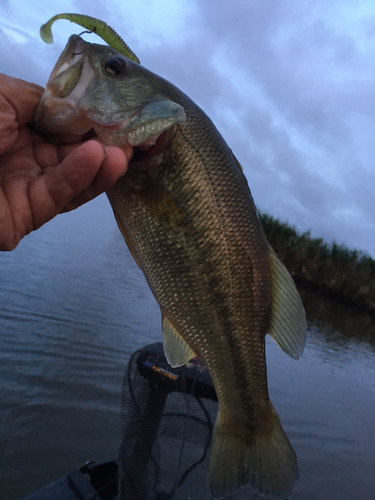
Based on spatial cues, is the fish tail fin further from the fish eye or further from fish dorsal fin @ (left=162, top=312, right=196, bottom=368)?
the fish eye

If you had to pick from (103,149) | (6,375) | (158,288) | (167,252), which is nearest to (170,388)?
(158,288)

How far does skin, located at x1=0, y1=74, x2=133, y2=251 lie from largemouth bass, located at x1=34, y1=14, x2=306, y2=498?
133mm

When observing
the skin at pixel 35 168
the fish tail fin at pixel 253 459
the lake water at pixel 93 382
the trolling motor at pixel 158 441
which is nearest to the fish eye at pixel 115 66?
the skin at pixel 35 168

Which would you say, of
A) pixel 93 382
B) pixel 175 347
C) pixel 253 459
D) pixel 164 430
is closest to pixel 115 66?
pixel 175 347

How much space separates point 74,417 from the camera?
461 cm

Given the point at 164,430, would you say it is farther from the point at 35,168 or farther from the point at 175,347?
the point at 35,168

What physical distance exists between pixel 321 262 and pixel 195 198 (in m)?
22.8

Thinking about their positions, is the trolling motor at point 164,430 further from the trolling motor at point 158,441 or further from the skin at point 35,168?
the skin at point 35,168

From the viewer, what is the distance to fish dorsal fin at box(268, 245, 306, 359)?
1979 millimetres

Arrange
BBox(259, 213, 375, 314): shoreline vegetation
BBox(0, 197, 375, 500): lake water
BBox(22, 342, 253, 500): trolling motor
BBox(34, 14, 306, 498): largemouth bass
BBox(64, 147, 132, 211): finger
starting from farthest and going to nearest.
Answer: BBox(259, 213, 375, 314): shoreline vegetation
BBox(0, 197, 375, 500): lake water
BBox(22, 342, 253, 500): trolling motor
BBox(34, 14, 306, 498): largemouth bass
BBox(64, 147, 132, 211): finger

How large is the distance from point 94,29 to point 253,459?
251cm

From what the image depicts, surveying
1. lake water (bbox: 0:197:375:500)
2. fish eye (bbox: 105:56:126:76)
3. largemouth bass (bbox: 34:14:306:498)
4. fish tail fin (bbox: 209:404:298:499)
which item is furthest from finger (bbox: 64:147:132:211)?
lake water (bbox: 0:197:375:500)

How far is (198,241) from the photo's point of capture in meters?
1.83

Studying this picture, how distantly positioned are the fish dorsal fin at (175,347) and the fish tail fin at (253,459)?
46 centimetres
